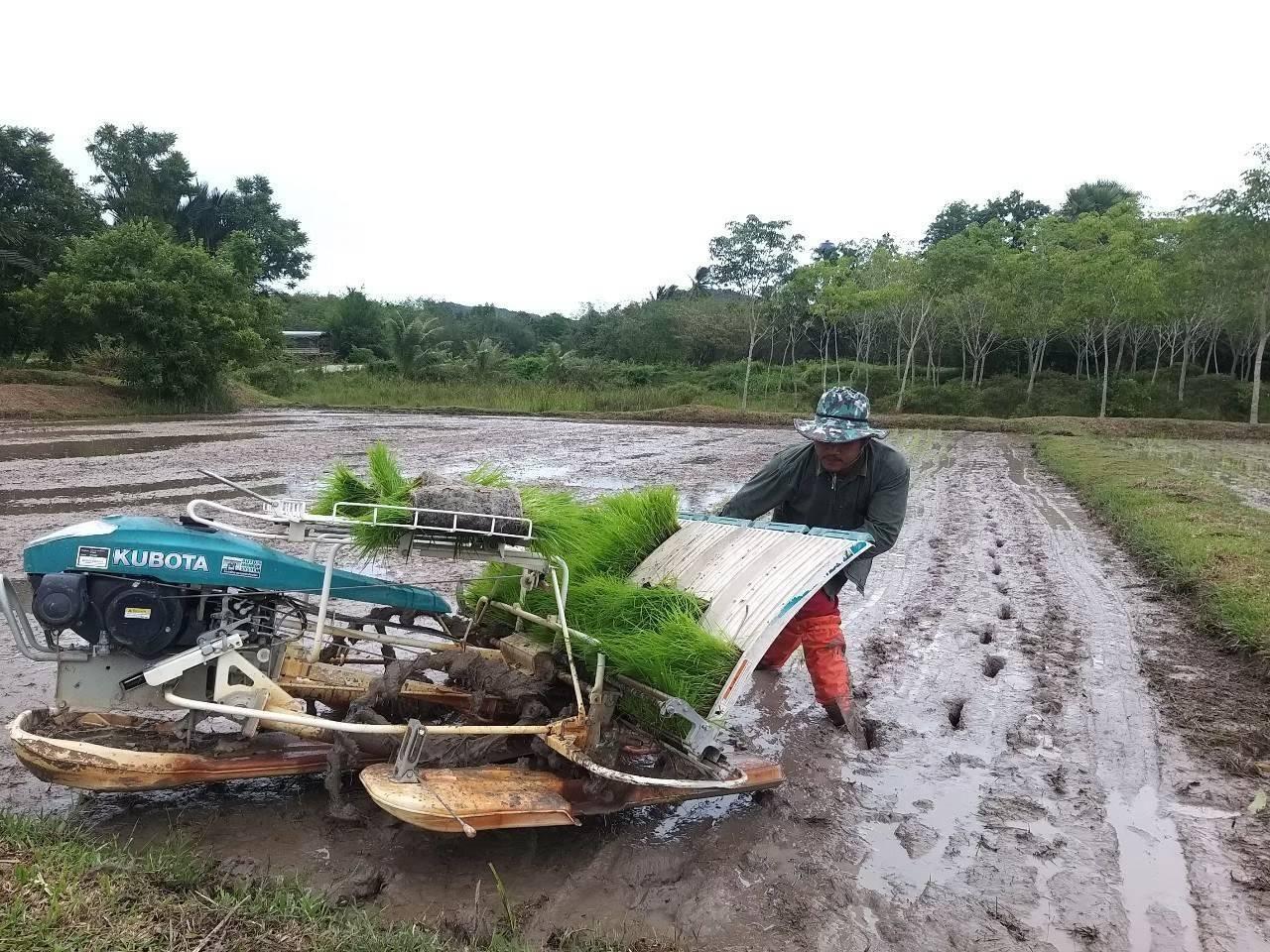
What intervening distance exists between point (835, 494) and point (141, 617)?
10.6 feet

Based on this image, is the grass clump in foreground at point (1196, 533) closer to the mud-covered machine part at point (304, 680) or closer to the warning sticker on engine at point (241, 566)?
the mud-covered machine part at point (304, 680)

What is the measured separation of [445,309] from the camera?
70.6 metres

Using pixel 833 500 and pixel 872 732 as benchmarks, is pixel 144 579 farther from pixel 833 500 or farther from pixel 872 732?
pixel 872 732

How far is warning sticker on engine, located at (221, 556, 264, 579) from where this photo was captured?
10.7ft

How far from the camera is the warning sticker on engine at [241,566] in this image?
3.27m

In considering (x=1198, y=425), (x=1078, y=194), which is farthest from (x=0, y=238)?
(x=1078, y=194)

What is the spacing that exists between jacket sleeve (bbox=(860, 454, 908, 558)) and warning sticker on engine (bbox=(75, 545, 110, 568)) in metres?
3.32

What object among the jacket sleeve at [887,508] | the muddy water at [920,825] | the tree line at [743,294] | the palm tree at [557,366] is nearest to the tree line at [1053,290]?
the tree line at [743,294]

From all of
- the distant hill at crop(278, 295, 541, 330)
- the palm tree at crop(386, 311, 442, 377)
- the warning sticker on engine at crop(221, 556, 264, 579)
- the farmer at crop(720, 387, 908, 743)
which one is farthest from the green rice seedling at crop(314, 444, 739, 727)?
the distant hill at crop(278, 295, 541, 330)

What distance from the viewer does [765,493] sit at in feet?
15.9

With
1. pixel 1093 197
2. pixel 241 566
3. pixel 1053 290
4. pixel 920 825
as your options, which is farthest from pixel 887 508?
pixel 1093 197

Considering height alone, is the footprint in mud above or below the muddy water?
below

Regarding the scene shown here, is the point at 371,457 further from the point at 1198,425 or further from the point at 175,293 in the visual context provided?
the point at 1198,425

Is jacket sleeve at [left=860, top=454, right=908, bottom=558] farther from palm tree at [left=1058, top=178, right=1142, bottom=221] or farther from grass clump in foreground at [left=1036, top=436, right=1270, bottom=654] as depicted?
palm tree at [left=1058, top=178, right=1142, bottom=221]
